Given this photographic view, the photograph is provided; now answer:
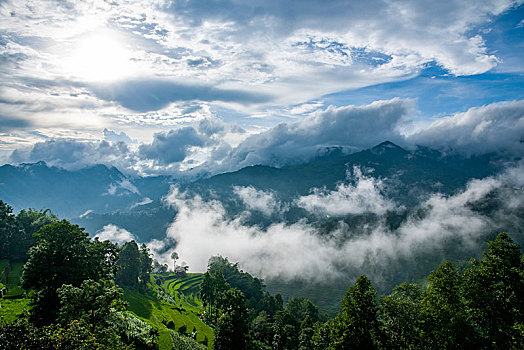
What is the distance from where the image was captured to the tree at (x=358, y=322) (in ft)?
102

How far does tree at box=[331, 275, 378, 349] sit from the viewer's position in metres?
31.2

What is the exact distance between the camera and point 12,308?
4728 cm

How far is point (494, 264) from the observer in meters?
30.3

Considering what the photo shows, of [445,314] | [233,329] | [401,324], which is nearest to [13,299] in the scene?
[233,329]

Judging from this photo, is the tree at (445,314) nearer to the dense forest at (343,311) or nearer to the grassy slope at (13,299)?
the dense forest at (343,311)

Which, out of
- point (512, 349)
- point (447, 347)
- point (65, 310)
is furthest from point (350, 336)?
point (65, 310)

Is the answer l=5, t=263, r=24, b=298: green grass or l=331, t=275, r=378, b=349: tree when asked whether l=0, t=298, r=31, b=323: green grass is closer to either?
l=5, t=263, r=24, b=298: green grass

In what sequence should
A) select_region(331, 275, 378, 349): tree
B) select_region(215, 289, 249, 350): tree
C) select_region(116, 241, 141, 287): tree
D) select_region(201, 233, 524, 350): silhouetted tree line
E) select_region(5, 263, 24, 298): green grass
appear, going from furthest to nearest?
select_region(116, 241, 141, 287): tree, select_region(5, 263, 24, 298): green grass, select_region(215, 289, 249, 350): tree, select_region(331, 275, 378, 349): tree, select_region(201, 233, 524, 350): silhouetted tree line

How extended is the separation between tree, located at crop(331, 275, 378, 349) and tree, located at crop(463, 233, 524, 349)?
421 inches

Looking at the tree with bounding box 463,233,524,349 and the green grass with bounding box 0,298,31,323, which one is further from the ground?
the tree with bounding box 463,233,524,349

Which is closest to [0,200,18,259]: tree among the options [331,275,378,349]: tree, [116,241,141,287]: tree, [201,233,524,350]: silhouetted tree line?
[116,241,141,287]: tree

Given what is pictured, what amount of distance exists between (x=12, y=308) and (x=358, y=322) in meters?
57.2

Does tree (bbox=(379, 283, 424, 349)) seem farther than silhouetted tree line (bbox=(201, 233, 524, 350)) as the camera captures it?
Yes

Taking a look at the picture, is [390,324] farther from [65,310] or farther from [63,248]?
[63,248]
